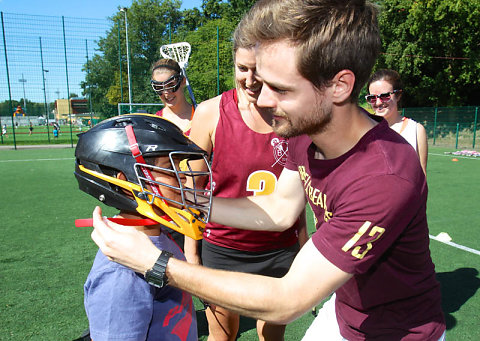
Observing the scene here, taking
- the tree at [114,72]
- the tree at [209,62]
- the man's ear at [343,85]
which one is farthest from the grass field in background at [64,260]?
the tree at [209,62]

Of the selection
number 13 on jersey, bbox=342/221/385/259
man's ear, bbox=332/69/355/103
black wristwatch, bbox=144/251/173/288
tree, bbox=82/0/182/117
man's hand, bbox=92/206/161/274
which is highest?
tree, bbox=82/0/182/117

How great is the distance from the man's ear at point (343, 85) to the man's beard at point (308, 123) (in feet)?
0.19

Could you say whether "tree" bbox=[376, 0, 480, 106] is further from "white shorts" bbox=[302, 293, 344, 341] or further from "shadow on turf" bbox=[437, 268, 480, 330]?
"white shorts" bbox=[302, 293, 344, 341]

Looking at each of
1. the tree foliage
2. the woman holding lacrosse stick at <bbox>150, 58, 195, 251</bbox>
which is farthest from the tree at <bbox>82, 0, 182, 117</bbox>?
the woman holding lacrosse stick at <bbox>150, 58, 195, 251</bbox>

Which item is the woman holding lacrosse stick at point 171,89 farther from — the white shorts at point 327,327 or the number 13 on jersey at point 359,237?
the number 13 on jersey at point 359,237

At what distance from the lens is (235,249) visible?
294 cm

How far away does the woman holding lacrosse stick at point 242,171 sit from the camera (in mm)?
2836

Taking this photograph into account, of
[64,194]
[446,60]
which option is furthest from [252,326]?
[446,60]

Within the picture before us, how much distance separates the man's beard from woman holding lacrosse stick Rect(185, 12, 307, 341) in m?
1.12

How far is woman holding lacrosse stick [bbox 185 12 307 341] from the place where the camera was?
2.84m

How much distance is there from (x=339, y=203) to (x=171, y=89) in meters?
3.82

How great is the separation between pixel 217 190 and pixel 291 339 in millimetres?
1720

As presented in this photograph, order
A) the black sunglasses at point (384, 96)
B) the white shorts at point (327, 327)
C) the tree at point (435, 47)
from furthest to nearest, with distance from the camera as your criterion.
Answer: the tree at point (435, 47) → the black sunglasses at point (384, 96) → the white shorts at point (327, 327)

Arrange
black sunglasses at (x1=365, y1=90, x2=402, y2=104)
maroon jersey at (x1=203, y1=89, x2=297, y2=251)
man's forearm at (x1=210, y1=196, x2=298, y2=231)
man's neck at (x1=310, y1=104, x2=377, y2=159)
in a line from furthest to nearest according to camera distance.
→ black sunglasses at (x1=365, y1=90, x2=402, y2=104), maroon jersey at (x1=203, y1=89, x2=297, y2=251), man's forearm at (x1=210, y1=196, x2=298, y2=231), man's neck at (x1=310, y1=104, x2=377, y2=159)
